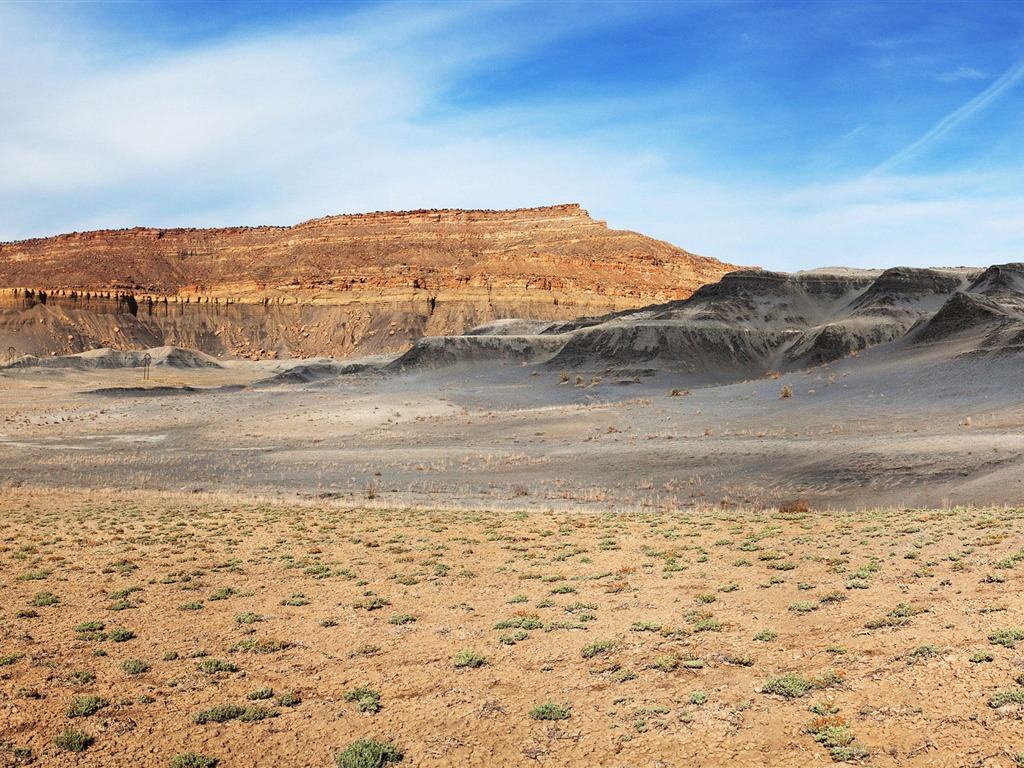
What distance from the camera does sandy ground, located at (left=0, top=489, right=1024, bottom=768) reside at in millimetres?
7586

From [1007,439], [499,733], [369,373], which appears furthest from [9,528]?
[369,373]

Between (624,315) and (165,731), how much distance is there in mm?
81516

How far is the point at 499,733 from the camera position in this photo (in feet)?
26.5

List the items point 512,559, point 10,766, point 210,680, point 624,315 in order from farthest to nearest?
point 624,315, point 512,559, point 210,680, point 10,766

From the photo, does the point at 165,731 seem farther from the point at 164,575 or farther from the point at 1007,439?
the point at 1007,439

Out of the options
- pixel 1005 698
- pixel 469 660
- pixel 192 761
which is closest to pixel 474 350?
pixel 469 660

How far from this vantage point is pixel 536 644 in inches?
424

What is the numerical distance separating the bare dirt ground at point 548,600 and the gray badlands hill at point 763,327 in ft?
94.5

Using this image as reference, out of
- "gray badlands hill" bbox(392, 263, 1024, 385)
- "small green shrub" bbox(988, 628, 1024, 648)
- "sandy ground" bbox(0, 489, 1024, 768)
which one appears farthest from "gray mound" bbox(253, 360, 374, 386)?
"small green shrub" bbox(988, 628, 1024, 648)

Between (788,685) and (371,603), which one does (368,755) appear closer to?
(788,685)

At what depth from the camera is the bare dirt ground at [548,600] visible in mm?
7784

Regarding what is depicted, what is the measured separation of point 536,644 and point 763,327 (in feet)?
233

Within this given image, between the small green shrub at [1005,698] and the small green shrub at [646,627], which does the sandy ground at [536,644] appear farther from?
the small green shrub at [1005,698]

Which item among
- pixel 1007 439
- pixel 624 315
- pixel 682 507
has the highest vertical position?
pixel 624 315
